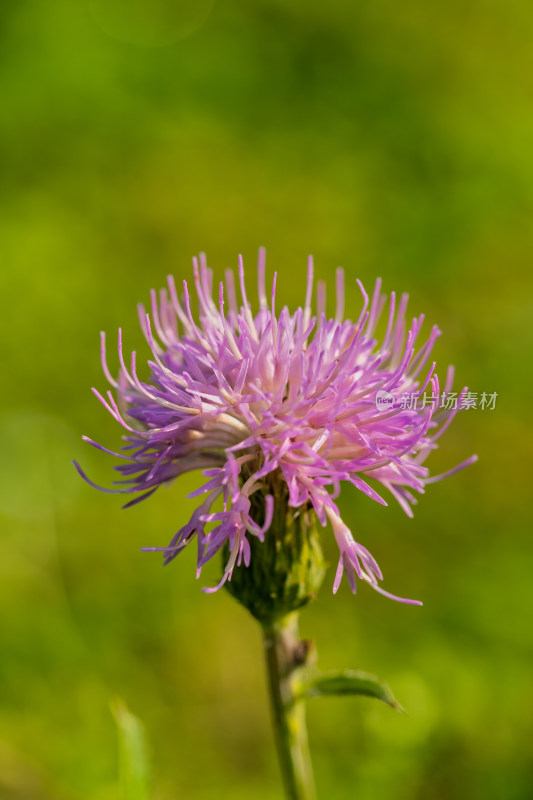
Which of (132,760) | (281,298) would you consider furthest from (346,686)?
(281,298)

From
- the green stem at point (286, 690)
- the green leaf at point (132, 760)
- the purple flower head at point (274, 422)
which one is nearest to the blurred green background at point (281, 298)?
the green stem at point (286, 690)

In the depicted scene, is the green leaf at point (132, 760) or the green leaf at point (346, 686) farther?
the green leaf at point (132, 760)

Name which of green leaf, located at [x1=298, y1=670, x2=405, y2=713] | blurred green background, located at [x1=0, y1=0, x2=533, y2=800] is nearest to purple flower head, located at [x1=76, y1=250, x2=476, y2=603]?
green leaf, located at [x1=298, y1=670, x2=405, y2=713]

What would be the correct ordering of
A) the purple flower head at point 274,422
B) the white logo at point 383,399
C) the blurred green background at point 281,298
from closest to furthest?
the purple flower head at point 274,422
the white logo at point 383,399
the blurred green background at point 281,298

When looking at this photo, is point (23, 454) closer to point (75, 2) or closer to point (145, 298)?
point (145, 298)

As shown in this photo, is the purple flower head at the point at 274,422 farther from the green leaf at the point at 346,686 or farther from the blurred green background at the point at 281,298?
the blurred green background at the point at 281,298

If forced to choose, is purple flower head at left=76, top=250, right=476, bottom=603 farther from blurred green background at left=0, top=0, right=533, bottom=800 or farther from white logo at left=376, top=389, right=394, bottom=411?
blurred green background at left=0, top=0, right=533, bottom=800

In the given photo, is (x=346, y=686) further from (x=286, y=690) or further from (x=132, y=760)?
(x=132, y=760)
